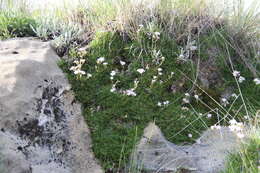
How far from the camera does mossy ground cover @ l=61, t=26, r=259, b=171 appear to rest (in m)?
3.34

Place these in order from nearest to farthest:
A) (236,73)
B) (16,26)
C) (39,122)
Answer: (39,122), (236,73), (16,26)

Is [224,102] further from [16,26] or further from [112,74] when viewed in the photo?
[16,26]

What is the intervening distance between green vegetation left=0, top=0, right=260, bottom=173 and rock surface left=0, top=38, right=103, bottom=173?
0.14 m

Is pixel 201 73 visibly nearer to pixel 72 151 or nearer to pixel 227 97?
pixel 227 97

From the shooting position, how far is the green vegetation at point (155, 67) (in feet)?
11.2

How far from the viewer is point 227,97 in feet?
13.1

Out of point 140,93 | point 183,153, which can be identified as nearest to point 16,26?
point 140,93

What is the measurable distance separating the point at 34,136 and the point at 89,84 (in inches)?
33.9

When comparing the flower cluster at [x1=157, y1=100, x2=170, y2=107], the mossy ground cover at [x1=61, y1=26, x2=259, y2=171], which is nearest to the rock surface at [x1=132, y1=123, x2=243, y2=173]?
the mossy ground cover at [x1=61, y1=26, x2=259, y2=171]

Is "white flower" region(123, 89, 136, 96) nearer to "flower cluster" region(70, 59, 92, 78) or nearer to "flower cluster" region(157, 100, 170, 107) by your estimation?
"flower cluster" region(157, 100, 170, 107)

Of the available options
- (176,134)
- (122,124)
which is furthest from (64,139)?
(176,134)

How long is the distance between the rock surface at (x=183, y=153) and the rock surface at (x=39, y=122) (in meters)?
0.48

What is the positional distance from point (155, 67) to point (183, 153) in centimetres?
113

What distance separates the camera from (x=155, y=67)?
3.95 meters
